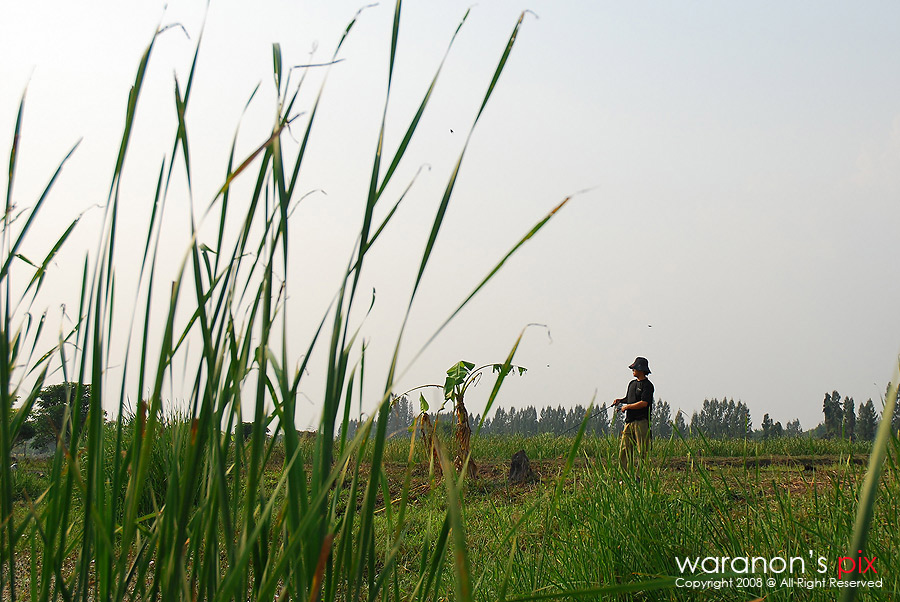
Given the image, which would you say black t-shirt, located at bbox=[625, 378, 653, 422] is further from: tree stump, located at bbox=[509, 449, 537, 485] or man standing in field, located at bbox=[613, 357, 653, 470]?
tree stump, located at bbox=[509, 449, 537, 485]

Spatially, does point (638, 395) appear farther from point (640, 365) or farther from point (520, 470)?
point (520, 470)

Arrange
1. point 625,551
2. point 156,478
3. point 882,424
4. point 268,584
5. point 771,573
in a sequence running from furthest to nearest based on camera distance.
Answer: point 156,478 < point 625,551 < point 771,573 < point 268,584 < point 882,424

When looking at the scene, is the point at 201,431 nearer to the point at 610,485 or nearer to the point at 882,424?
the point at 882,424

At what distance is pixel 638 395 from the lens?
7730 mm

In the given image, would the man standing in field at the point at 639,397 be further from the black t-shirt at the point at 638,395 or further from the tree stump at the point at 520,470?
the tree stump at the point at 520,470

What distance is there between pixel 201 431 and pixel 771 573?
192cm

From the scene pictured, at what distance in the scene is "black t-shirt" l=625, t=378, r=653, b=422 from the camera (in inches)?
297

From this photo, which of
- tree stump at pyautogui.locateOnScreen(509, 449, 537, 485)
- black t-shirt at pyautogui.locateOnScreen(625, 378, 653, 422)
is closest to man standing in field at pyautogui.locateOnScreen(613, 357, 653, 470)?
black t-shirt at pyautogui.locateOnScreen(625, 378, 653, 422)

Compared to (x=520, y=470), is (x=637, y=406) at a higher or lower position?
higher

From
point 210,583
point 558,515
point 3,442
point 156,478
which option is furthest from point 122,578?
point 156,478

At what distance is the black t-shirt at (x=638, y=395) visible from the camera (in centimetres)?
755

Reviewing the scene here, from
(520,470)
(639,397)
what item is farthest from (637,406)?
(520,470)

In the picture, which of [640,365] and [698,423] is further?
[640,365]

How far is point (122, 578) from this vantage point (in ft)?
2.52
